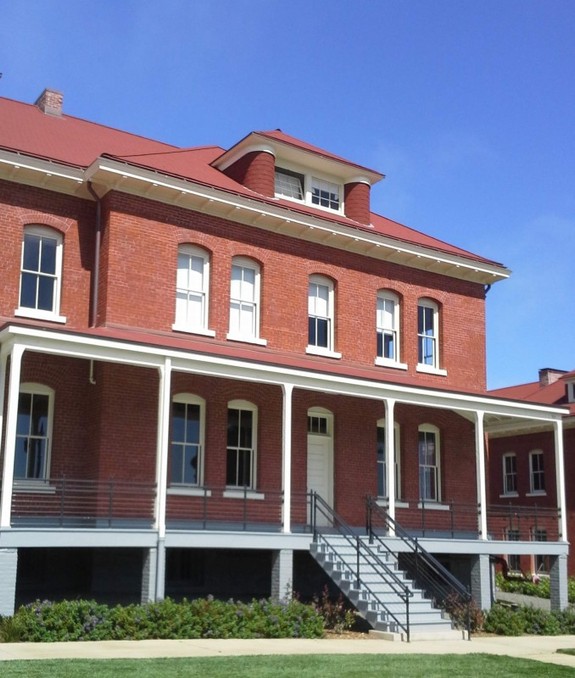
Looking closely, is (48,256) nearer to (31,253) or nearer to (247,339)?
(31,253)

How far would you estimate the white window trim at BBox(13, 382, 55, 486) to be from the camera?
1867 centimetres

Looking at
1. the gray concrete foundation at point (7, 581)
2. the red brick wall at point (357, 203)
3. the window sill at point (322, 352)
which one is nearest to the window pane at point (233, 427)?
the window sill at point (322, 352)

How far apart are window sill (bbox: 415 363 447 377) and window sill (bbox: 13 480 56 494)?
10907mm

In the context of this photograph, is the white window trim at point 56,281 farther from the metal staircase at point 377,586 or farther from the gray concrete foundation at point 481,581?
the gray concrete foundation at point 481,581

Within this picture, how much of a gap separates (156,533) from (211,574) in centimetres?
419

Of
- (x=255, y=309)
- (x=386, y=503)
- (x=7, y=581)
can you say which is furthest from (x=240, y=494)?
(x=7, y=581)

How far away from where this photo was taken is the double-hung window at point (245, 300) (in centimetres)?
2273

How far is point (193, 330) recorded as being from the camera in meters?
21.6

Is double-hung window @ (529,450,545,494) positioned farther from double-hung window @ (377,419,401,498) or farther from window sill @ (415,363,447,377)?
double-hung window @ (377,419,401,498)

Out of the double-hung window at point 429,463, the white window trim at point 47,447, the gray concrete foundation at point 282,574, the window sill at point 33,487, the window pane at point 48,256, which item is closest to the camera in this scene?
the window sill at point 33,487

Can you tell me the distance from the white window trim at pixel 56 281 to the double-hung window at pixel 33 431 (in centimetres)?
158

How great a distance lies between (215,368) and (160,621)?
5.25 m

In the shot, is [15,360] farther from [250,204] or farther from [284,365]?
[250,204]

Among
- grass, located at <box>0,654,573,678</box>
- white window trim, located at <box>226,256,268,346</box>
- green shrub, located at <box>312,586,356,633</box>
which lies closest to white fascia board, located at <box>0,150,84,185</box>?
white window trim, located at <box>226,256,268,346</box>
